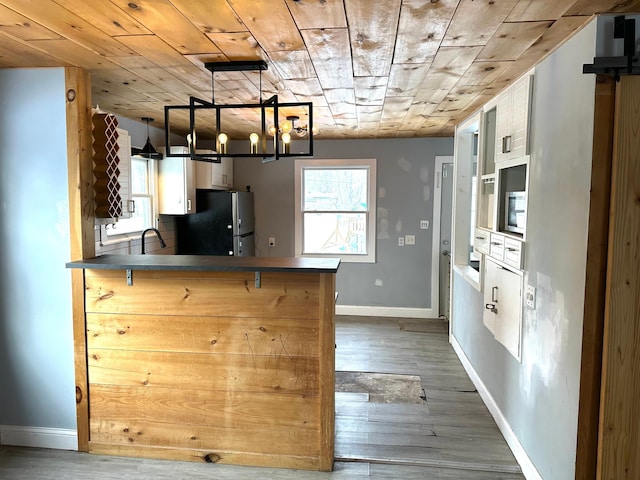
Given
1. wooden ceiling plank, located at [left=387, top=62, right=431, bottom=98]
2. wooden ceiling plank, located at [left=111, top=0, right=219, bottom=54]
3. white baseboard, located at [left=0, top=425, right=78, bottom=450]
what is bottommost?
white baseboard, located at [left=0, top=425, right=78, bottom=450]

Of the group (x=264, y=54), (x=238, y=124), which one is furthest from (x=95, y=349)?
(x=238, y=124)

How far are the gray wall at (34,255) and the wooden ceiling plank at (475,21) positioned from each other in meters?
2.17

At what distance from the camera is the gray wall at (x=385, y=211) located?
538cm

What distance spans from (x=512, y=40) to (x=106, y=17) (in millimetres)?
1815

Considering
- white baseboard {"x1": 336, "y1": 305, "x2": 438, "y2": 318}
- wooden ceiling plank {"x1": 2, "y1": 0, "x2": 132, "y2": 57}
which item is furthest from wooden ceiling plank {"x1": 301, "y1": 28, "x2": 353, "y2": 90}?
white baseboard {"x1": 336, "y1": 305, "x2": 438, "y2": 318}

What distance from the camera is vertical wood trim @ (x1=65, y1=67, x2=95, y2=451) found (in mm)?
2498

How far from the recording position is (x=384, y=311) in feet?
18.3

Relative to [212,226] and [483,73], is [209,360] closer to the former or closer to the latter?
[483,73]

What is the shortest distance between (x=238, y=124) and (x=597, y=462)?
3.85 m

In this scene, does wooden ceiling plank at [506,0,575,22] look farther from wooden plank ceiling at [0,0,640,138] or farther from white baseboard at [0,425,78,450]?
white baseboard at [0,425,78,450]

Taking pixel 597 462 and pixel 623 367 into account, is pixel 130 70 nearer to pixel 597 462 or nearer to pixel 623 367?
pixel 623 367

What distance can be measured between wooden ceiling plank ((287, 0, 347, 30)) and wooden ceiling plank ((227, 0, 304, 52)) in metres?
0.03

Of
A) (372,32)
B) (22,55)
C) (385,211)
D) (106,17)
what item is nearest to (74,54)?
(22,55)

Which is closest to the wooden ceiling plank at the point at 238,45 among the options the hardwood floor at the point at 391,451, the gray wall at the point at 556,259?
the gray wall at the point at 556,259
